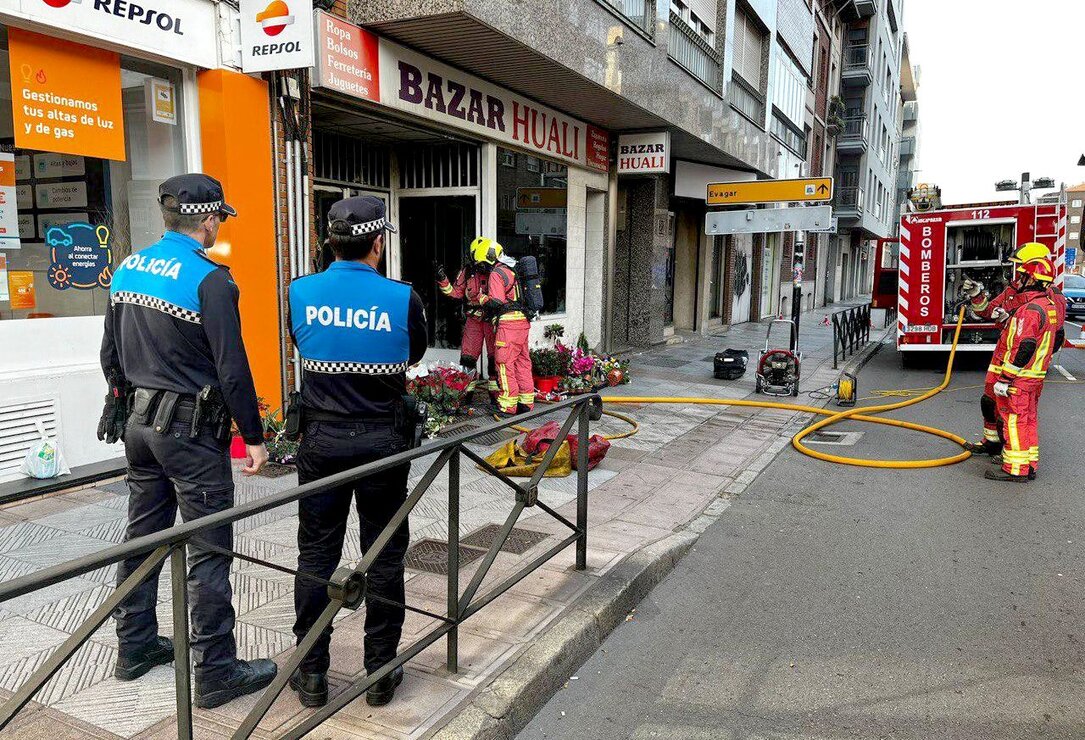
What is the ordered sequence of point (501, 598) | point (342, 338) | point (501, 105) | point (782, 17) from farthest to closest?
1. point (782, 17)
2. point (501, 105)
3. point (501, 598)
4. point (342, 338)

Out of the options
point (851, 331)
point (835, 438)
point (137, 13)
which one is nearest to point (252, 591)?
point (137, 13)

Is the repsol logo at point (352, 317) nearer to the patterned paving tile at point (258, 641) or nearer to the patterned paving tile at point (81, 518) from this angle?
the patterned paving tile at point (258, 641)

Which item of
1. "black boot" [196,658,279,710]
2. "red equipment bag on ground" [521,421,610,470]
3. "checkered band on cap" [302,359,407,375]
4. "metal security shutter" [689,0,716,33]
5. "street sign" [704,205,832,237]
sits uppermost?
"metal security shutter" [689,0,716,33]

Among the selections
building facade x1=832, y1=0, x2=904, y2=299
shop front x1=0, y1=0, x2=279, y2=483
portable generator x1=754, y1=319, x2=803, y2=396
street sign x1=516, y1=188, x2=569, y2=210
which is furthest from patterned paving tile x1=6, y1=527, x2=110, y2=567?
building facade x1=832, y1=0, x2=904, y2=299

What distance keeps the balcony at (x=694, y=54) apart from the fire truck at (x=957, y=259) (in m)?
4.23

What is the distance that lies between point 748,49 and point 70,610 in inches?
661

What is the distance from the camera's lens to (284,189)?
684 cm

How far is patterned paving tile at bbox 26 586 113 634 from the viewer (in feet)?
11.6

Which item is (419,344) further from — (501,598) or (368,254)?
(501,598)

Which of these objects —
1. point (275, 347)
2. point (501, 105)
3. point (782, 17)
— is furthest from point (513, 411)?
point (782, 17)

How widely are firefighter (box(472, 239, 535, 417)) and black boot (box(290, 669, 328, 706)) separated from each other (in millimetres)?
5462

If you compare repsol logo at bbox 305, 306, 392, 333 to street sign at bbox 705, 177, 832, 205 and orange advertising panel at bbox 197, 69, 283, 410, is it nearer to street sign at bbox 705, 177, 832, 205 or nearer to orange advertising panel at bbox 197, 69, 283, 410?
orange advertising panel at bbox 197, 69, 283, 410

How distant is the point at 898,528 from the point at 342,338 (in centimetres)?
→ 433

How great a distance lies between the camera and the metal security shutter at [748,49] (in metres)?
16.0
